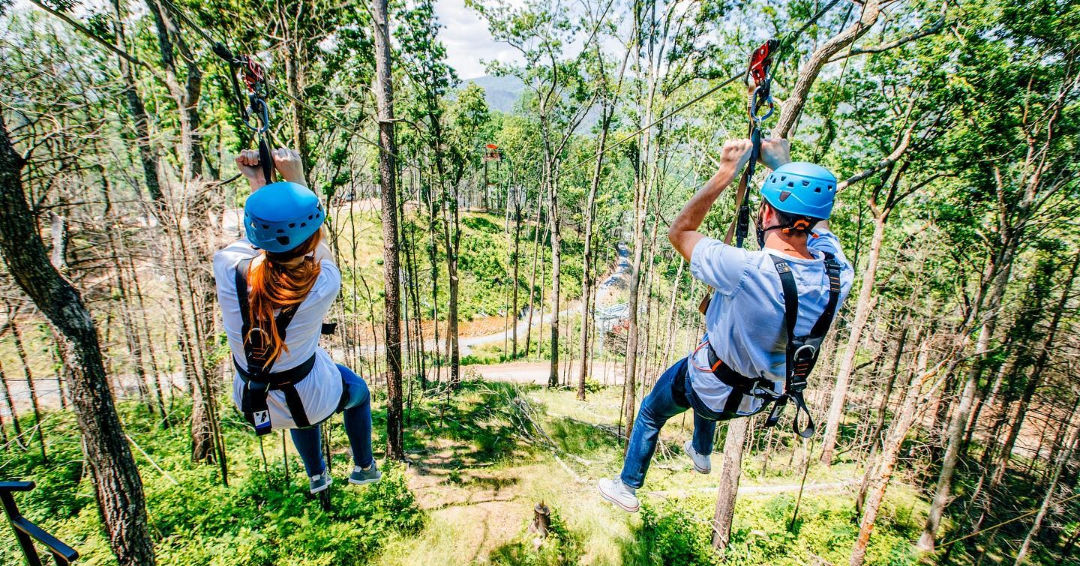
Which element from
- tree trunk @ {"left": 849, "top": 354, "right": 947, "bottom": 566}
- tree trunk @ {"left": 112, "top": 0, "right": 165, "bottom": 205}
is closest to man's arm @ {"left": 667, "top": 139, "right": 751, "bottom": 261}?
tree trunk @ {"left": 849, "top": 354, "right": 947, "bottom": 566}

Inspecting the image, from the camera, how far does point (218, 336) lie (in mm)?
6762

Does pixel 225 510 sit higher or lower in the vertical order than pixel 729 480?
lower

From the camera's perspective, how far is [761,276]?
2.04 meters

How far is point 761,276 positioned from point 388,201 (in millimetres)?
6660

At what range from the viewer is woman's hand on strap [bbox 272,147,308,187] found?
2422 mm

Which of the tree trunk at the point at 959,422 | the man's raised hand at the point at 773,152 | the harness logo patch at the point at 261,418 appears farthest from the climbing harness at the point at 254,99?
the tree trunk at the point at 959,422

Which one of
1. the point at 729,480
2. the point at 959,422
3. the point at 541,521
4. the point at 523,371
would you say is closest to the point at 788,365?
the point at 729,480

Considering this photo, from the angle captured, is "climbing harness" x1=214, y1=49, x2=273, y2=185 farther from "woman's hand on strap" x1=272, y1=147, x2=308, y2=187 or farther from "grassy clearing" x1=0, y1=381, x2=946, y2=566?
"grassy clearing" x1=0, y1=381, x2=946, y2=566

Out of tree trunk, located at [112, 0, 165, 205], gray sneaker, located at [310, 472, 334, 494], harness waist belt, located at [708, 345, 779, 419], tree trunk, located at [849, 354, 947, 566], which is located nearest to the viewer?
harness waist belt, located at [708, 345, 779, 419]

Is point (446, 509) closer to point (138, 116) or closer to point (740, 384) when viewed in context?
point (740, 384)

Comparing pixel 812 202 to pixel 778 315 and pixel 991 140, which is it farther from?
pixel 991 140

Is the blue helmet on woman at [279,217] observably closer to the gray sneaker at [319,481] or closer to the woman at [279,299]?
the woman at [279,299]

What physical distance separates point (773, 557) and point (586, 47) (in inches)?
578

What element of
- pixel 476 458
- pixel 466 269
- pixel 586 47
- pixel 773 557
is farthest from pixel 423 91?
pixel 466 269
